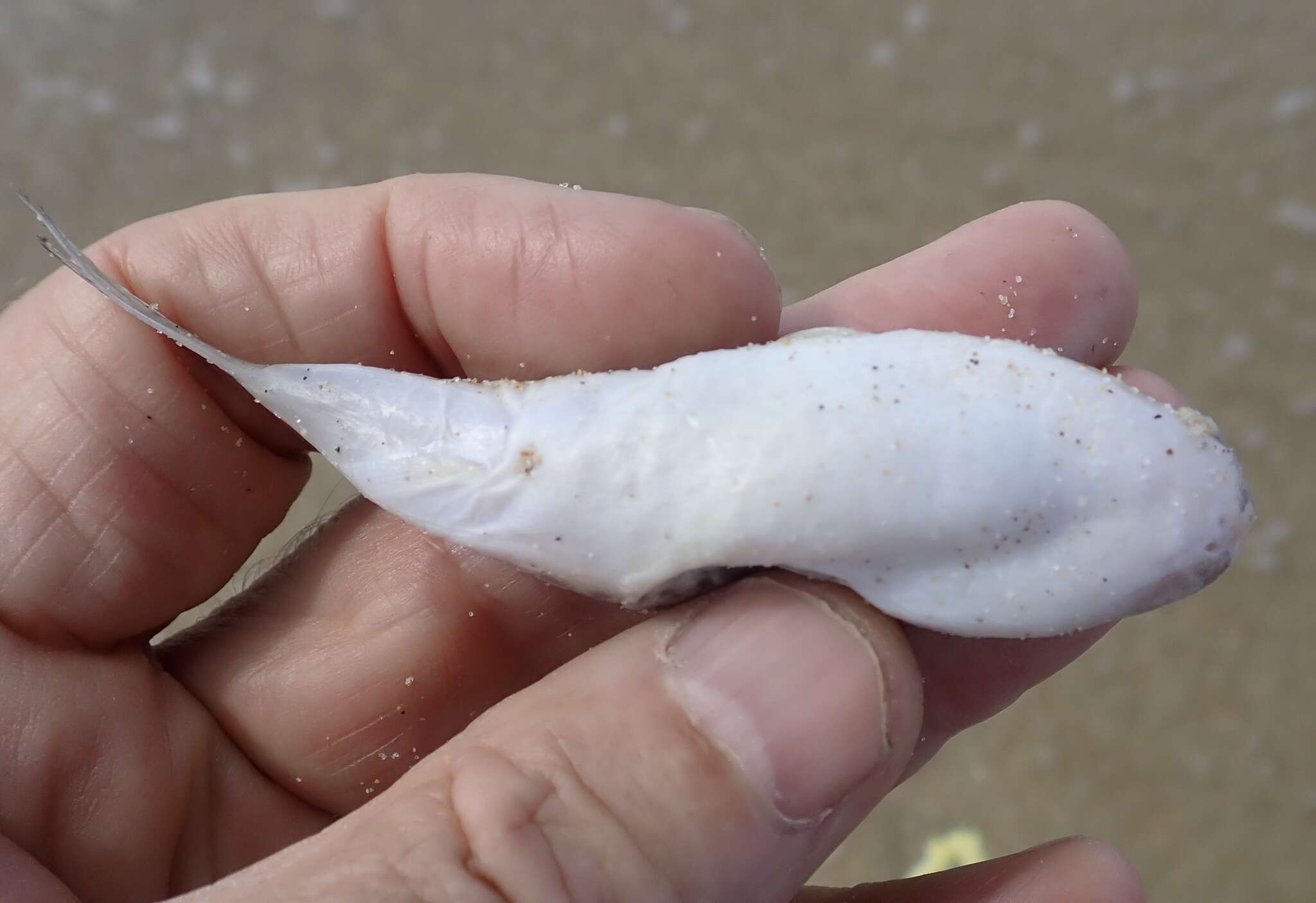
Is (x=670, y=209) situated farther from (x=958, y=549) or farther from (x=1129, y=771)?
(x=1129, y=771)

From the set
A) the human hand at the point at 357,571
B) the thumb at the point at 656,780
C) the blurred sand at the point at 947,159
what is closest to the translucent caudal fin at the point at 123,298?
the human hand at the point at 357,571

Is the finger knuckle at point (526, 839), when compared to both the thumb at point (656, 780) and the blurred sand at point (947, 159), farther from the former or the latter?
the blurred sand at point (947, 159)

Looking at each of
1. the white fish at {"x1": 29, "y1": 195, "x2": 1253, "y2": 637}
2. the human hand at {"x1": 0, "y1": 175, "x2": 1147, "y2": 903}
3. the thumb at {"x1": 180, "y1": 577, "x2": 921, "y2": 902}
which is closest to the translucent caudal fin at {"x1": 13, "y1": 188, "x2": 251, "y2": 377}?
the human hand at {"x1": 0, "y1": 175, "x2": 1147, "y2": 903}

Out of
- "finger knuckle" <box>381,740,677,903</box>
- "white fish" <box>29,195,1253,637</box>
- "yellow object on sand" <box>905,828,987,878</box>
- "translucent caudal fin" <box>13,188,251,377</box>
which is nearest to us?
"finger knuckle" <box>381,740,677,903</box>

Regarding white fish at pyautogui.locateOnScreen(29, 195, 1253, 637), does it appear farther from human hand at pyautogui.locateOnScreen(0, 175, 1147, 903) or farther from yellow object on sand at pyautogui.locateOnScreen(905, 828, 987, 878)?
yellow object on sand at pyautogui.locateOnScreen(905, 828, 987, 878)

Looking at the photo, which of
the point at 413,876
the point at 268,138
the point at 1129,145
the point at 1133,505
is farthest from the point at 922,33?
the point at 413,876

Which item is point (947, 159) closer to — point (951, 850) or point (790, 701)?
point (951, 850)
